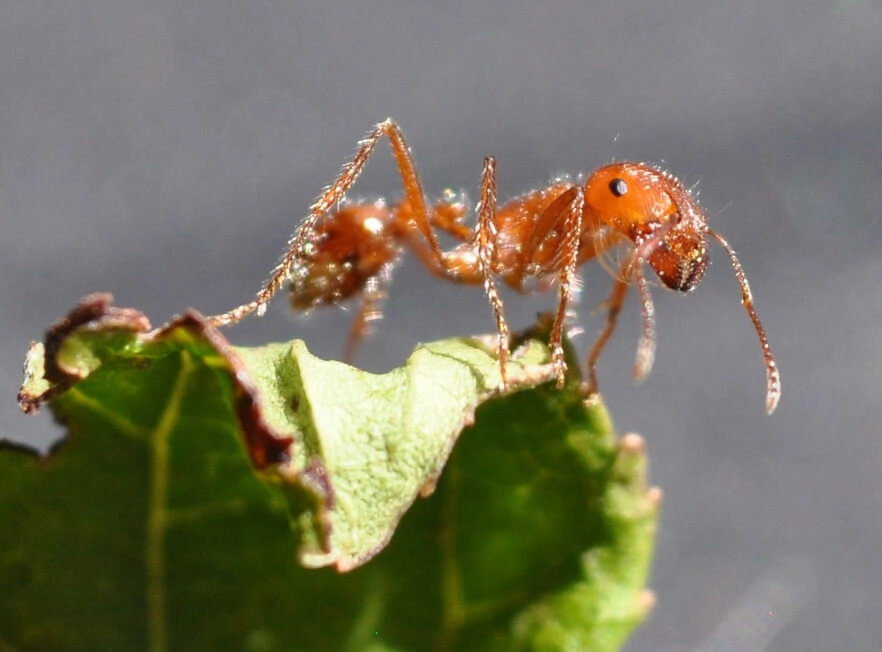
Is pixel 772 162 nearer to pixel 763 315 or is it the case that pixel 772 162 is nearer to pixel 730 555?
pixel 763 315

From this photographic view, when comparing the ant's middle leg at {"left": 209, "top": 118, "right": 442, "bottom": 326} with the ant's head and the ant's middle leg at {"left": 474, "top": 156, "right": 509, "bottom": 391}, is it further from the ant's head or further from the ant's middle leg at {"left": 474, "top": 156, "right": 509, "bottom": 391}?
the ant's head

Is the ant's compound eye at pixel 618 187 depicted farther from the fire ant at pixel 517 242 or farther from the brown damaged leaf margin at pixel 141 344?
the brown damaged leaf margin at pixel 141 344

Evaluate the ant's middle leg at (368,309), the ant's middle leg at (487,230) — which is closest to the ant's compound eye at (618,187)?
the ant's middle leg at (487,230)

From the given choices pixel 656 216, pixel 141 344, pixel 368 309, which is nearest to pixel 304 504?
pixel 141 344

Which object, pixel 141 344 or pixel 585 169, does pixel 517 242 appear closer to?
pixel 141 344

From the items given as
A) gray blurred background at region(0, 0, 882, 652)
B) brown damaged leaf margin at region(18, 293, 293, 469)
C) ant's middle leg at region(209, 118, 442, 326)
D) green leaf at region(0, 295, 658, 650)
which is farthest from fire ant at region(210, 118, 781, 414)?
gray blurred background at region(0, 0, 882, 652)

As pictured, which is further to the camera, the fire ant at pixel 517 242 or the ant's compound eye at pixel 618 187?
the ant's compound eye at pixel 618 187
